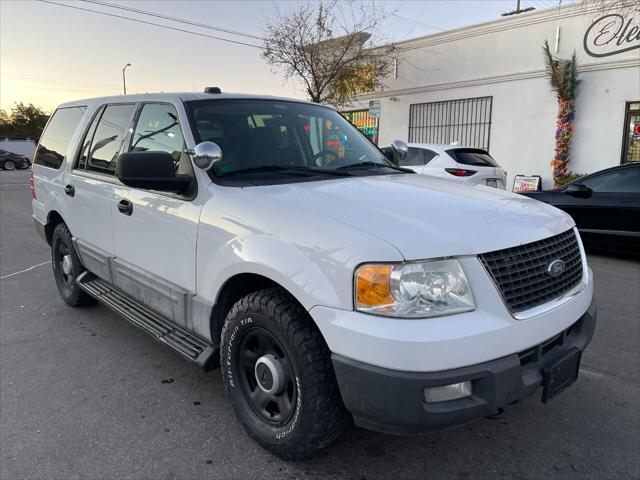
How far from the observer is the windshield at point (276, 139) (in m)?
3.11

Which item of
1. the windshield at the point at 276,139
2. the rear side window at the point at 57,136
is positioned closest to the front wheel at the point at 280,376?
the windshield at the point at 276,139

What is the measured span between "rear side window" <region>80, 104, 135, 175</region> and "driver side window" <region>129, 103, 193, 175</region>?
0.22 m

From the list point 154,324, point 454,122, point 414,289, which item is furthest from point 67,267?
point 454,122

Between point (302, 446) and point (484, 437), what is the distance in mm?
1080

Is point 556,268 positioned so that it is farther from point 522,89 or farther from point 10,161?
point 10,161

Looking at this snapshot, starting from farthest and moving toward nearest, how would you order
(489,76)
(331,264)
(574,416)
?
(489,76) → (574,416) → (331,264)

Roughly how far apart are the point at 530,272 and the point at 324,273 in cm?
94

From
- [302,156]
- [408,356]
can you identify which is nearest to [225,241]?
[302,156]

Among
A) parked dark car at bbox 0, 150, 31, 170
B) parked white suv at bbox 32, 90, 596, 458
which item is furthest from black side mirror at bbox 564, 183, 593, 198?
parked dark car at bbox 0, 150, 31, 170

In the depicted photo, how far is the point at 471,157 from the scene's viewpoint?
9.59 m

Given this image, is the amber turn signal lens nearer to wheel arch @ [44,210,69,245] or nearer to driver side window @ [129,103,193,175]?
driver side window @ [129,103,193,175]

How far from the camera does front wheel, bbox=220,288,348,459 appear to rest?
225 cm

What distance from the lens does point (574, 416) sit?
3021 mm

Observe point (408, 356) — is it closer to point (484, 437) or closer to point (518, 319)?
point (518, 319)
